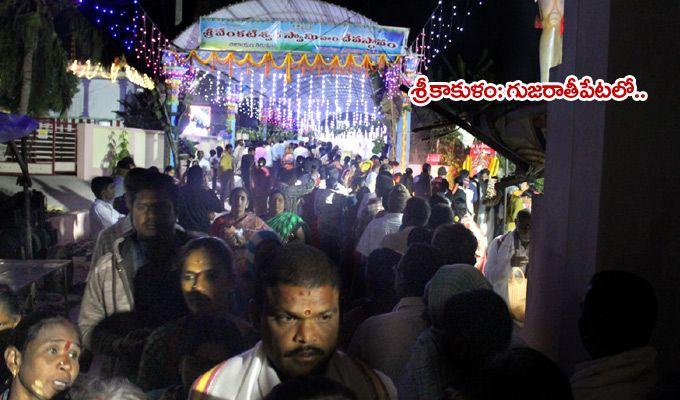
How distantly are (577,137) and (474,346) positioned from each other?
1621 mm

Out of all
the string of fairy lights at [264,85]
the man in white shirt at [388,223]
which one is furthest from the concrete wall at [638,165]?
the string of fairy lights at [264,85]

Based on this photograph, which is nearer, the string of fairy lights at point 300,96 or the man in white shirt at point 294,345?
the man in white shirt at point 294,345

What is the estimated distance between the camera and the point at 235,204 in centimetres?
624

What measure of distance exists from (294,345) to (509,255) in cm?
394

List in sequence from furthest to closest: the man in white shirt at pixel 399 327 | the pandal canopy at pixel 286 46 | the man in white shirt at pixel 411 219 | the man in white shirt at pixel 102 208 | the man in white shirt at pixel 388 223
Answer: the pandal canopy at pixel 286 46
the man in white shirt at pixel 102 208
the man in white shirt at pixel 388 223
the man in white shirt at pixel 411 219
the man in white shirt at pixel 399 327

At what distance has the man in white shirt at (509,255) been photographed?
5848 millimetres

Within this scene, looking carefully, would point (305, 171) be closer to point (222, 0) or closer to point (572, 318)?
point (572, 318)

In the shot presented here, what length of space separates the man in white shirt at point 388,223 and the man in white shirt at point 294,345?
4.22 metres

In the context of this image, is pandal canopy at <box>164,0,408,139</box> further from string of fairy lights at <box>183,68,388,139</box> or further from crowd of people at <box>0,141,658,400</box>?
crowd of people at <box>0,141,658,400</box>

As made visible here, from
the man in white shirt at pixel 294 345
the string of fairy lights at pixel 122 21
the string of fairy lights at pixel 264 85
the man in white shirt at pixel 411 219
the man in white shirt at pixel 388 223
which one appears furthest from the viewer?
the string of fairy lights at pixel 264 85

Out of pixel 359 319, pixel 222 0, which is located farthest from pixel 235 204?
pixel 222 0

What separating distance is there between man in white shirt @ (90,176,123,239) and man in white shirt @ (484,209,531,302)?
424 centimetres

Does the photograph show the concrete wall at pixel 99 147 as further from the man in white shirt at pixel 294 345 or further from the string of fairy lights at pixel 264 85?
the man in white shirt at pixel 294 345

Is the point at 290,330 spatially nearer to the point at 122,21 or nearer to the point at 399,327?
the point at 399,327
